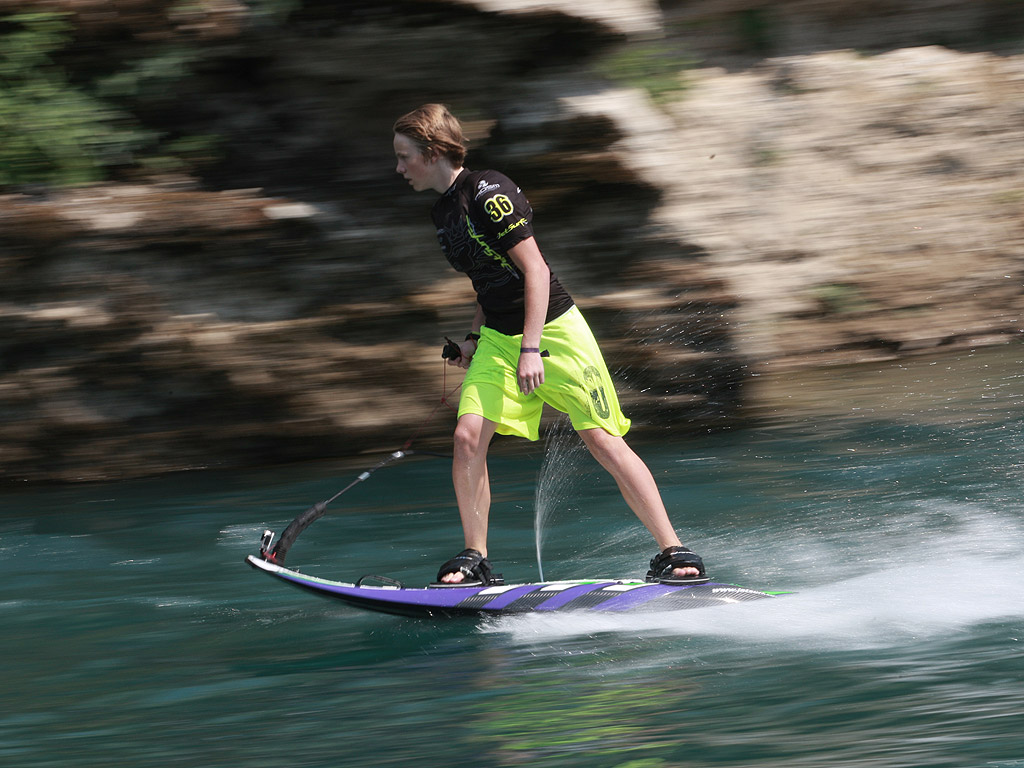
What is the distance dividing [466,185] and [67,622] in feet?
8.05

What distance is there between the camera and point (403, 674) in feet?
13.5

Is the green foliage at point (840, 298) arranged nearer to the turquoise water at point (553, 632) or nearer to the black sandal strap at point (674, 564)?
the turquoise water at point (553, 632)

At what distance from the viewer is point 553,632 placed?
14.5 feet

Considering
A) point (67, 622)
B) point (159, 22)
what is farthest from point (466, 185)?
point (159, 22)

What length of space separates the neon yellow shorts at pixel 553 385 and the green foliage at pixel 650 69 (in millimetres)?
5077

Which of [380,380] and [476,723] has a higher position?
[476,723]

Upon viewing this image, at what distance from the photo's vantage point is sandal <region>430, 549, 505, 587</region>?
15.4ft

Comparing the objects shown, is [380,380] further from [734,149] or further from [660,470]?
[734,149]

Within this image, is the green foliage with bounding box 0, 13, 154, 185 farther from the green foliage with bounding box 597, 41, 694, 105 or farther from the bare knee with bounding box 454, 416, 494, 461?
the bare knee with bounding box 454, 416, 494, 461

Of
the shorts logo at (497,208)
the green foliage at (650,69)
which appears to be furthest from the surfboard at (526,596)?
the green foliage at (650,69)

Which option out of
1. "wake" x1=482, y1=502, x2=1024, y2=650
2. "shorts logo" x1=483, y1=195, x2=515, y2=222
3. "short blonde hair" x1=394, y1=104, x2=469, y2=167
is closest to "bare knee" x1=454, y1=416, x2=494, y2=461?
"wake" x1=482, y1=502, x2=1024, y2=650

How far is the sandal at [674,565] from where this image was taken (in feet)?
15.0

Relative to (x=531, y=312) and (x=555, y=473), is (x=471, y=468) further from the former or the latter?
(x=555, y=473)

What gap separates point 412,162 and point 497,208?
0.38m
